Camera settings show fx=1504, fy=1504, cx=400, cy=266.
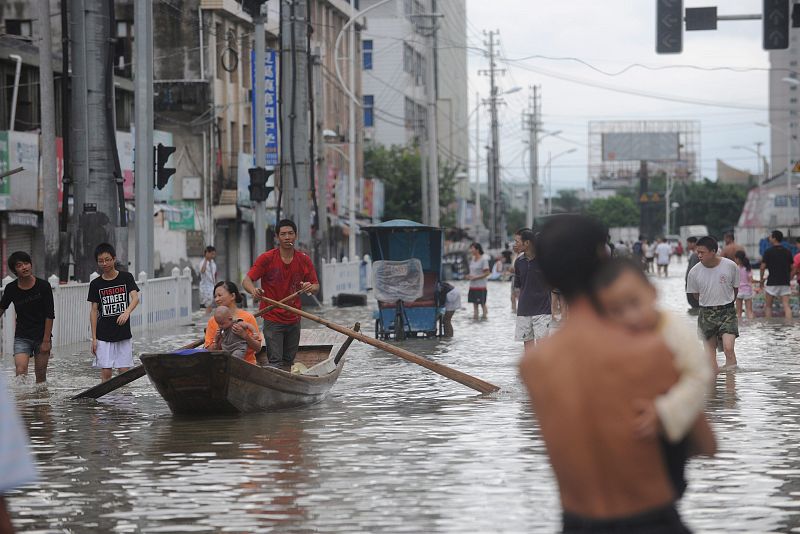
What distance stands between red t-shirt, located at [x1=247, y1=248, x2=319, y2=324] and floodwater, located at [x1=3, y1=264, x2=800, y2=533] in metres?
1.16

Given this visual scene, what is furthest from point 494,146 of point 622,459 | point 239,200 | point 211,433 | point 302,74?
point 622,459

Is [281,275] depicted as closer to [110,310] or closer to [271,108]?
[110,310]

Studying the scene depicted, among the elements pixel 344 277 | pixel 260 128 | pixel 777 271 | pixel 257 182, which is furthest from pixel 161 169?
pixel 344 277

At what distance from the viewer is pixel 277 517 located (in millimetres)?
8492

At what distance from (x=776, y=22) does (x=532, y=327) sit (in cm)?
977

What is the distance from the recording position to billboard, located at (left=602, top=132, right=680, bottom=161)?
7731 inches

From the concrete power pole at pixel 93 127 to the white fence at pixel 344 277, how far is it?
17.0 meters

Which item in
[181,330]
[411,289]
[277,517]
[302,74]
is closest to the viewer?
[277,517]

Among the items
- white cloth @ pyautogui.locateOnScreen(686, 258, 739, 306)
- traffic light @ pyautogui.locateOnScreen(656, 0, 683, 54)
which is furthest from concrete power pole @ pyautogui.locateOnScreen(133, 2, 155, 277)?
white cloth @ pyautogui.locateOnScreen(686, 258, 739, 306)

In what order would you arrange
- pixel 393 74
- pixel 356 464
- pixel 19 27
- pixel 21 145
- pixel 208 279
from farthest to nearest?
pixel 393 74, pixel 19 27, pixel 208 279, pixel 21 145, pixel 356 464

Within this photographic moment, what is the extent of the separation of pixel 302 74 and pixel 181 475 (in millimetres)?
25444

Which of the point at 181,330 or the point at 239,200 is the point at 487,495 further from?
the point at 239,200

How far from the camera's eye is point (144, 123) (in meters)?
24.8

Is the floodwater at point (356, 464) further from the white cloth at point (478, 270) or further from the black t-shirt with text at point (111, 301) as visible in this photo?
the white cloth at point (478, 270)
